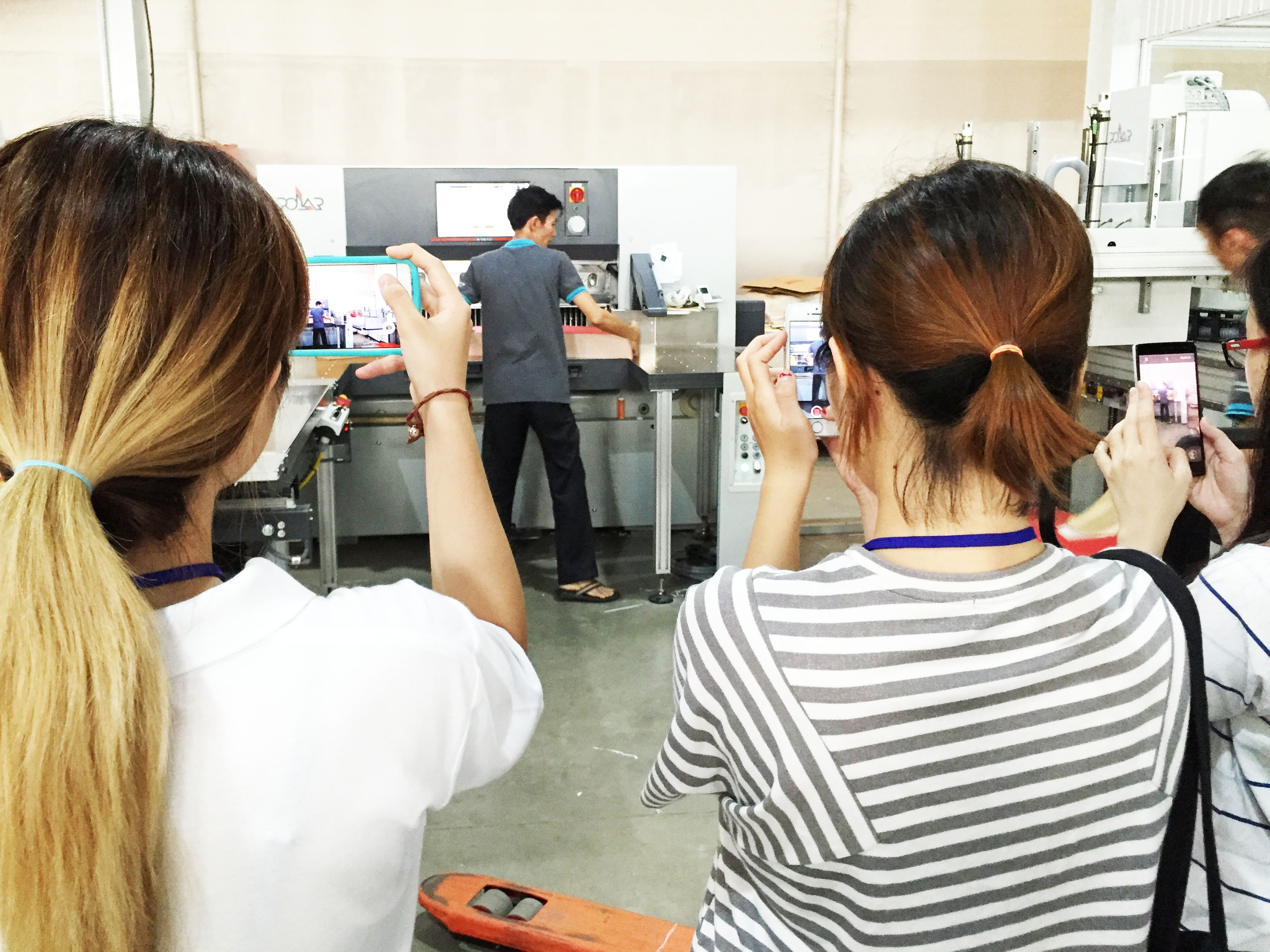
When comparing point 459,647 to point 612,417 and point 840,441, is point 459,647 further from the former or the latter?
point 612,417

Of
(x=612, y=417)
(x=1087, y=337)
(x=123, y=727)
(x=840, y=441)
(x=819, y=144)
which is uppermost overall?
(x=819, y=144)

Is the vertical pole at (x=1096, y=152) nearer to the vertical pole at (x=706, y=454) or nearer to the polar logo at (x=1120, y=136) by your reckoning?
the polar logo at (x=1120, y=136)

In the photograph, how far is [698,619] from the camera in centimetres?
80

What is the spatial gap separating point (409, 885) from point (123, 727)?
27 cm

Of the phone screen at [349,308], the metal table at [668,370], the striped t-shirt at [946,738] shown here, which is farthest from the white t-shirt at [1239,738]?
the metal table at [668,370]

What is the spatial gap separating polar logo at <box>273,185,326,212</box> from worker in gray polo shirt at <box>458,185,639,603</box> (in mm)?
846

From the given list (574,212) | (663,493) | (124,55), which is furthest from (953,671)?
(574,212)

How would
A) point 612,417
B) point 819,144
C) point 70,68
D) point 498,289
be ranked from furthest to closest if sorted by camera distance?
1. point 819,144
2. point 70,68
3. point 612,417
4. point 498,289

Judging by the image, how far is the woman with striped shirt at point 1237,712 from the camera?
0.89 meters

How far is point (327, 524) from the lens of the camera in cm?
381

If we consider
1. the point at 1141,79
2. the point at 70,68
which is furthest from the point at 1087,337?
the point at 70,68

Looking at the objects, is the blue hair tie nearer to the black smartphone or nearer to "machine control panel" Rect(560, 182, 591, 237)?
the black smartphone

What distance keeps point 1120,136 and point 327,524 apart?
294 cm

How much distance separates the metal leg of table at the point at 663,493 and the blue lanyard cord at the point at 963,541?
9.33 ft
